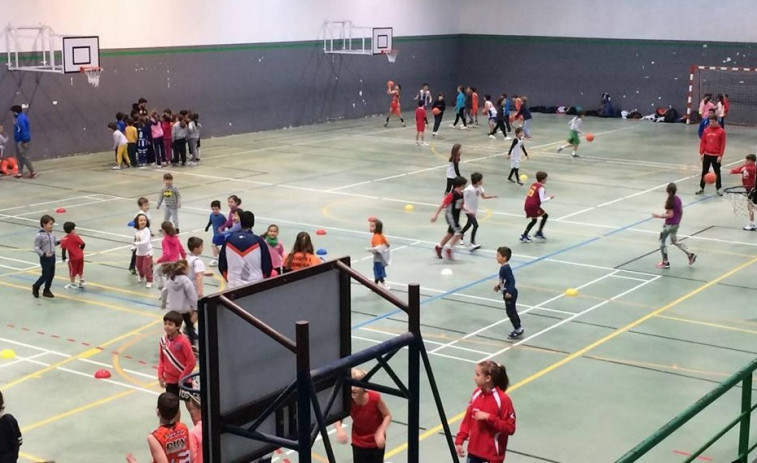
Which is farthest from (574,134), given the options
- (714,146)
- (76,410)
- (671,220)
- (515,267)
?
(76,410)

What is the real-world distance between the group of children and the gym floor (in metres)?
0.95

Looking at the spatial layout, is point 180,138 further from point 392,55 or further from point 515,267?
point 392,55

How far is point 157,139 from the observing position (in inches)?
1320

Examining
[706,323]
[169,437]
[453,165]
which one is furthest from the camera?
[453,165]

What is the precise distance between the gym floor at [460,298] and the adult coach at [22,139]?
703 millimetres

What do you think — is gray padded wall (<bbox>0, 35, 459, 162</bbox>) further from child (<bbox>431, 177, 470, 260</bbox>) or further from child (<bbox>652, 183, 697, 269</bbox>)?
child (<bbox>652, 183, 697, 269</bbox>)

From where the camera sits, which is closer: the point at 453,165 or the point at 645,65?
the point at 453,165

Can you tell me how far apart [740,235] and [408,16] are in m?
27.5

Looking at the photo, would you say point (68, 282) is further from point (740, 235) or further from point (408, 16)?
point (408, 16)

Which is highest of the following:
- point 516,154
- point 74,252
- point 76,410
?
point 516,154

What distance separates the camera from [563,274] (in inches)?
810

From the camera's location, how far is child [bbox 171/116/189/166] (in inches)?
1296

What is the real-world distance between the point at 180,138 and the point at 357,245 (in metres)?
12.3

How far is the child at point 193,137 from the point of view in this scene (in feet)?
109
